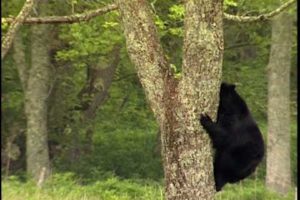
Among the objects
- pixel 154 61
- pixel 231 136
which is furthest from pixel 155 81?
pixel 231 136

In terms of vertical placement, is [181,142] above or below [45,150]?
above

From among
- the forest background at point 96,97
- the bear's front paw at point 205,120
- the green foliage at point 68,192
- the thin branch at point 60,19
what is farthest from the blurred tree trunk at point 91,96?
the bear's front paw at point 205,120

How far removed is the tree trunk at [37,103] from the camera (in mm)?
15930

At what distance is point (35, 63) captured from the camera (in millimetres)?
16016

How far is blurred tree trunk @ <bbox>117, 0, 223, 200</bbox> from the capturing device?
5766mm

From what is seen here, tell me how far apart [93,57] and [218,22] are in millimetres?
9951

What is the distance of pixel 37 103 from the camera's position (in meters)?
16.3

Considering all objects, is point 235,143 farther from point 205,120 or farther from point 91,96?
point 91,96

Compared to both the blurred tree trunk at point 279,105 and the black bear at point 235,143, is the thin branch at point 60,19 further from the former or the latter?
the blurred tree trunk at point 279,105

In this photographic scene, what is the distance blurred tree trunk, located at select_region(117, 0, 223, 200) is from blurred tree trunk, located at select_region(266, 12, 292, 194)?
823 cm

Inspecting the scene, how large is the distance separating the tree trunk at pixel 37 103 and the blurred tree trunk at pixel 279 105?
525cm

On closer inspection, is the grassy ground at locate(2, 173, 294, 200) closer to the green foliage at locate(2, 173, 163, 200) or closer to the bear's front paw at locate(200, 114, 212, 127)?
the green foliage at locate(2, 173, 163, 200)

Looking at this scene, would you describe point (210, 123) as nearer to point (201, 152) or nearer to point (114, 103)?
point (201, 152)

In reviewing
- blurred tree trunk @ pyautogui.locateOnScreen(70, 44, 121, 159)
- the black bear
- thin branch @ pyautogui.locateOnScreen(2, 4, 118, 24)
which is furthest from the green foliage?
blurred tree trunk @ pyautogui.locateOnScreen(70, 44, 121, 159)
